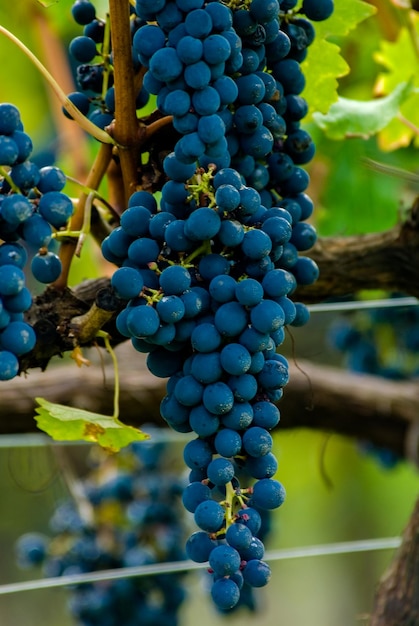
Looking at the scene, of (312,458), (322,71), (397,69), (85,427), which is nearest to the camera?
(85,427)

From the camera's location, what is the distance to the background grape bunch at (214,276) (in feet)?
2.27

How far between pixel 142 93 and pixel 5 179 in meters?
0.19

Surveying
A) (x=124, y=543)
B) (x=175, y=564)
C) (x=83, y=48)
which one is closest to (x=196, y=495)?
(x=83, y=48)

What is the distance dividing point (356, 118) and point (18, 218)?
26.8 inches

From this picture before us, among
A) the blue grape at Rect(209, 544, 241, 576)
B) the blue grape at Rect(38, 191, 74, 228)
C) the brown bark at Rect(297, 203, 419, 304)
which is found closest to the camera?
the blue grape at Rect(209, 544, 241, 576)

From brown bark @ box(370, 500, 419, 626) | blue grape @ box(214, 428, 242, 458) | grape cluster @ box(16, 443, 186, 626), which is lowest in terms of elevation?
grape cluster @ box(16, 443, 186, 626)

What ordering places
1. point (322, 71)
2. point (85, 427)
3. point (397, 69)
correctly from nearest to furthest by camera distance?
point (85, 427)
point (322, 71)
point (397, 69)

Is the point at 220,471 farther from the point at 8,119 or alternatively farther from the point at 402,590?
the point at 402,590

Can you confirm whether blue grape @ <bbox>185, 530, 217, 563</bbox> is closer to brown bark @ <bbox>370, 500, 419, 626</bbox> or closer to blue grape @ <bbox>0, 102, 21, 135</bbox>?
blue grape @ <bbox>0, 102, 21, 135</bbox>

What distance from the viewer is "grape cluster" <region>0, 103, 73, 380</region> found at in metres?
0.73

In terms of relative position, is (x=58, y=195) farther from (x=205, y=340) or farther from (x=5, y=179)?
(x=205, y=340)

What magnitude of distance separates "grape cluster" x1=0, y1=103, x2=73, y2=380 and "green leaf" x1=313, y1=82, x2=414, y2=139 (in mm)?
573

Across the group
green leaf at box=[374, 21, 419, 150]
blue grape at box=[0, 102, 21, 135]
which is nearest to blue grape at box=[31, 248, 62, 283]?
blue grape at box=[0, 102, 21, 135]

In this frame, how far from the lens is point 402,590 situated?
1225 mm
